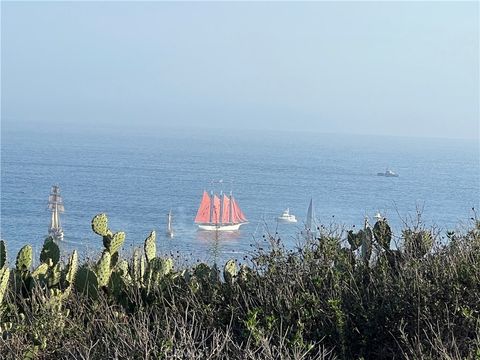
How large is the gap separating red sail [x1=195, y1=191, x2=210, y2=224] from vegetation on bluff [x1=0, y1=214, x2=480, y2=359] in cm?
3738

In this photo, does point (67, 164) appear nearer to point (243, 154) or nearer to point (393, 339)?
point (243, 154)

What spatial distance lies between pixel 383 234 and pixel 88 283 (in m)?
1.91

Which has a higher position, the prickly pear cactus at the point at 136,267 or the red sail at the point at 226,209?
the prickly pear cactus at the point at 136,267

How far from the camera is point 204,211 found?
42375 mm

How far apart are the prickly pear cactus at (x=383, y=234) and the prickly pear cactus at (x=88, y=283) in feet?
5.97

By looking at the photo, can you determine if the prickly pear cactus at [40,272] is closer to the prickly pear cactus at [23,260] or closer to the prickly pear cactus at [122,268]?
the prickly pear cactus at [23,260]

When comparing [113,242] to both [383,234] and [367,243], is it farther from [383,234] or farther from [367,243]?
[383,234]

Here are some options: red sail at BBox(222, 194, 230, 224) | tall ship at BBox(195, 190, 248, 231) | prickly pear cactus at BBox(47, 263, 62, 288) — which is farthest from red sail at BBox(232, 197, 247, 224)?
prickly pear cactus at BBox(47, 263, 62, 288)

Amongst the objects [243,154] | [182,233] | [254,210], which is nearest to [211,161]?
[243,154]

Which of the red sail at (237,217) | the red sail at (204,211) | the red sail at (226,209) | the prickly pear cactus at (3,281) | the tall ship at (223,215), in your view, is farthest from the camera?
the red sail at (226,209)

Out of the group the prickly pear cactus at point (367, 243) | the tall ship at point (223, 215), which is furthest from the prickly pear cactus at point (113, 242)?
the tall ship at point (223, 215)

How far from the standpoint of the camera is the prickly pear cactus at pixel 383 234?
453 cm

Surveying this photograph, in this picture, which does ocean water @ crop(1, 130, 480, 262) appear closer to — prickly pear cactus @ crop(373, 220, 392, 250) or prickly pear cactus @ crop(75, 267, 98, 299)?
prickly pear cactus @ crop(373, 220, 392, 250)

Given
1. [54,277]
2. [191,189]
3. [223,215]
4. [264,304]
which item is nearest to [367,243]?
[264,304]
